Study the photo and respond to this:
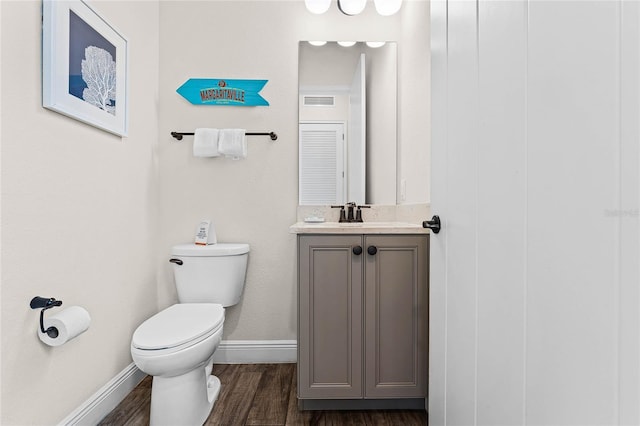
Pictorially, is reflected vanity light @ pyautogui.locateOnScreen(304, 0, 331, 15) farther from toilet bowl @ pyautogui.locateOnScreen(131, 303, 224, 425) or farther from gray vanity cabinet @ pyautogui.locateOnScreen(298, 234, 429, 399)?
toilet bowl @ pyautogui.locateOnScreen(131, 303, 224, 425)

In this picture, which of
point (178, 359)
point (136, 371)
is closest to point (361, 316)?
point (178, 359)

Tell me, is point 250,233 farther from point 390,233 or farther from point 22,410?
point 22,410

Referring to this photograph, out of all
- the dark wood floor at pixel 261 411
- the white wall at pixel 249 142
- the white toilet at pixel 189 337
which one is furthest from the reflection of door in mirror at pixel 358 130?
the dark wood floor at pixel 261 411

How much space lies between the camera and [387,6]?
2.07 meters

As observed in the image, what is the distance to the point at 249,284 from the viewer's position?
2.17 metres

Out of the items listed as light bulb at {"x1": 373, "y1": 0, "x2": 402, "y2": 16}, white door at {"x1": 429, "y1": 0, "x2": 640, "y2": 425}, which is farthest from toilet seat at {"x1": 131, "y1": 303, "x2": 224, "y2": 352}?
light bulb at {"x1": 373, "y1": 0, "x2": 402, "y2": 16}

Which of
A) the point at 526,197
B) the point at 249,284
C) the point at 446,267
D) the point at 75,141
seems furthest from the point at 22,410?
the point at 526,197

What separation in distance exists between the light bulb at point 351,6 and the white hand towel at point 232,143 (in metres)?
0.96

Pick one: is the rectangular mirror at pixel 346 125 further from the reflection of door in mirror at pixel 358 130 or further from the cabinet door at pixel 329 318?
the cabinet door at pixel 329 318

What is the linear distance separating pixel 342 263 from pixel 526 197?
0.98 m

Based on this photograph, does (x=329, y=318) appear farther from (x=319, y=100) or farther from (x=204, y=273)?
(x=319, y=100)

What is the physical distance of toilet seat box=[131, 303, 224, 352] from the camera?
4.32 feet

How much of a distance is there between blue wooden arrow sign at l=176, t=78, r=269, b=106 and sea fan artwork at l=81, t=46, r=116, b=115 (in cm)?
51

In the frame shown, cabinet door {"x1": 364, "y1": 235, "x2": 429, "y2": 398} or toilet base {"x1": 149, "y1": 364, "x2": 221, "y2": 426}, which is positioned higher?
cabinet door {"x1": 364, "y1": 235, "x2": 429, "y2": 398}
